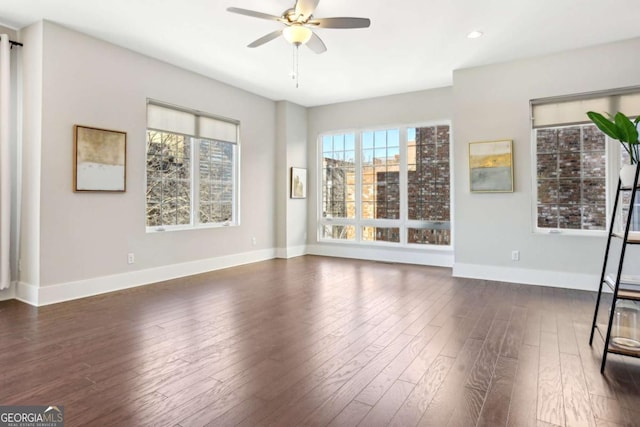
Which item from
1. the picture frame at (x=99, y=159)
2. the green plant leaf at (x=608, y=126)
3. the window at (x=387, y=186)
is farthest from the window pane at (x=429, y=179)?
the picture frame at (x=99, y=159)

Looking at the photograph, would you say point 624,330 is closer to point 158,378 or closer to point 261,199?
point 158,378

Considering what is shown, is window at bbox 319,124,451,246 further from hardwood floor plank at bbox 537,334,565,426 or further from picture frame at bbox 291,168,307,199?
hardwood floor plank at bbox 537,334,565,426

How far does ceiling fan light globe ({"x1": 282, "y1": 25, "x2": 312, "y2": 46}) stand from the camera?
3.39 meters

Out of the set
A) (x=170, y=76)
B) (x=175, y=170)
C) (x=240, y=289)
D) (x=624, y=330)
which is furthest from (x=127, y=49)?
(x=624, y=330)

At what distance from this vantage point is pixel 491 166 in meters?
4.98

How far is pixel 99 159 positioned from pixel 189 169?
1368 millimetres

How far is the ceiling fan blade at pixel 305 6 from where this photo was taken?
9.95 feet

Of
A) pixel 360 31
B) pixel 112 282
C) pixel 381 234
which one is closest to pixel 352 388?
pixel 112 282

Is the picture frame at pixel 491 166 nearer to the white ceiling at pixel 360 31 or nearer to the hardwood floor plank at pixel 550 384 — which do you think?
the white ceiling at pixel 360 31

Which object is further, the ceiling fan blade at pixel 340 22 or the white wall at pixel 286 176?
the white wall at pixel 286 176

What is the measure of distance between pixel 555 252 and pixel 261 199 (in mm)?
4741

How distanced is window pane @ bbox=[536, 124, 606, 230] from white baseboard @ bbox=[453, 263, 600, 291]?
0.64 metres

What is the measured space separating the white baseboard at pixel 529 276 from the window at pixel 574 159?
62cm

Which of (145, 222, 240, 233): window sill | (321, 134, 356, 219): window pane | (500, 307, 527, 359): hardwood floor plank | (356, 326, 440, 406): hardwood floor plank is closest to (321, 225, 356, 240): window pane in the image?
(321, 134, 356, 219): window pane
